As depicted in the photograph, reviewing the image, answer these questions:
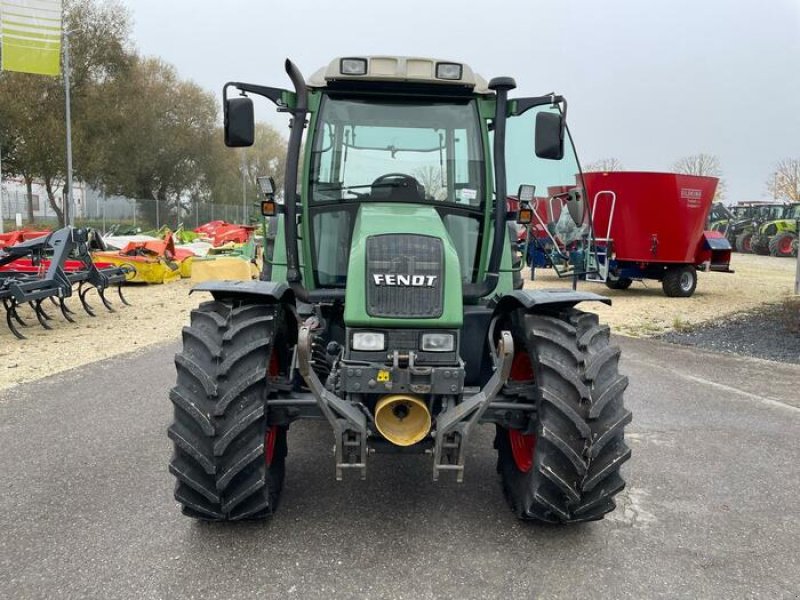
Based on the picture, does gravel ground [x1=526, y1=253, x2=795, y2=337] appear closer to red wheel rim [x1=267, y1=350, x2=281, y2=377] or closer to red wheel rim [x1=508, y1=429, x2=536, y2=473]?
red wheel rim [x1=508, y1=429, x2=536, y2=473]

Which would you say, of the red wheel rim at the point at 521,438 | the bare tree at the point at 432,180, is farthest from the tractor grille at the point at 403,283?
the bare tree at the point at 432,180

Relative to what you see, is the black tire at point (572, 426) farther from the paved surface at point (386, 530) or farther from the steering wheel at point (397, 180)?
the steering wheel at point (397, 180)

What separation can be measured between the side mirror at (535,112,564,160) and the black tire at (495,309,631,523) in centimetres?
121

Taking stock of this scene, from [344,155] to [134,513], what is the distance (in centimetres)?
238

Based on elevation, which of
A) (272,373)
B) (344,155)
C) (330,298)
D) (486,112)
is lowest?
(272,373)

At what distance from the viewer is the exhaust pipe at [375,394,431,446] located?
319 centimetres

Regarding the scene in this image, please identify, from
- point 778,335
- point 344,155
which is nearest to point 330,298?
point 344,155

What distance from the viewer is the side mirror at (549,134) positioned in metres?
3.96

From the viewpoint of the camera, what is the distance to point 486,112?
4.18 m

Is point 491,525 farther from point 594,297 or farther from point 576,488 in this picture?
point 594,297

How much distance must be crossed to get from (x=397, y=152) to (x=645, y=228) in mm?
11044

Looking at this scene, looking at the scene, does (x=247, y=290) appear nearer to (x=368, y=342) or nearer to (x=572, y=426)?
(x=368, y=342)

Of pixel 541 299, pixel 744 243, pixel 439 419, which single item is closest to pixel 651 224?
pixel 541 299

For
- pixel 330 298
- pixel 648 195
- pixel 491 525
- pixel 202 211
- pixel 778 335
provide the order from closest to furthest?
1. pixel 491 525
2. pixel 330 298
3. pixel 778 335
4. pixel 648 195
5. pixel 202 211
